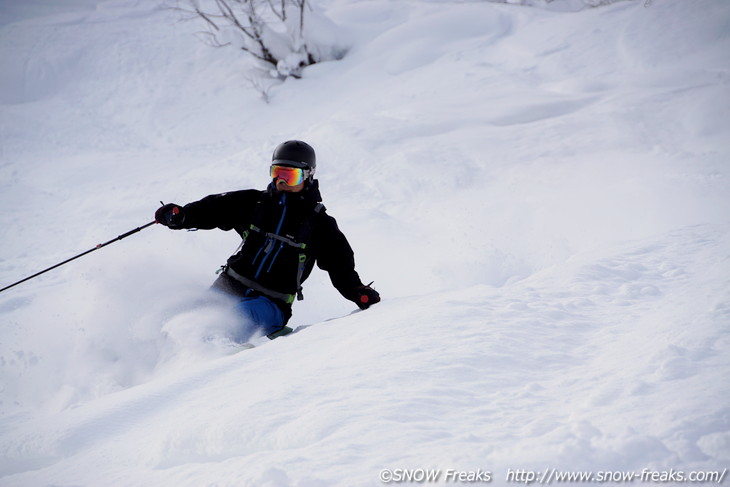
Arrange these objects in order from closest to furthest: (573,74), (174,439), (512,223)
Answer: (174,439)
(512,223)
(573,74)

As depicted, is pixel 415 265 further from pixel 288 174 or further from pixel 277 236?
pixel 288 174

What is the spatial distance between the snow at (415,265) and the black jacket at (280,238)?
0.47m

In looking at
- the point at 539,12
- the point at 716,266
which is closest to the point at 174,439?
the point at 716,266

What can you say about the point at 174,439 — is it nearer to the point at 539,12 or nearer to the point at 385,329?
the point at 385,329

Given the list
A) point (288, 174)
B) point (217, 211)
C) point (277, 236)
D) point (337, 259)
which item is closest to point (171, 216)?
point (217, 211)

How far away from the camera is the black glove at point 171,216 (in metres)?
3.45

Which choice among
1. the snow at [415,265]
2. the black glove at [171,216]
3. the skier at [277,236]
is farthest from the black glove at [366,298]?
the black glove at [171,216]

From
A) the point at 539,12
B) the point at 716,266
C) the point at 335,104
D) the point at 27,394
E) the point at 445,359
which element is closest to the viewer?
the point at 445,359

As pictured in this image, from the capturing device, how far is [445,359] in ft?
6.29

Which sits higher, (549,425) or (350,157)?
(549,425)

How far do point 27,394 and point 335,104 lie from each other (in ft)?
28.2

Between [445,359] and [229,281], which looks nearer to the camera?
[445,359]

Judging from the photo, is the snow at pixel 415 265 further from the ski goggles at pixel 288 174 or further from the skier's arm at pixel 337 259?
the ski goggles at pixel 288 174

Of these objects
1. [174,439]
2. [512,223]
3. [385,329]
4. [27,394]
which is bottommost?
[512,223]
